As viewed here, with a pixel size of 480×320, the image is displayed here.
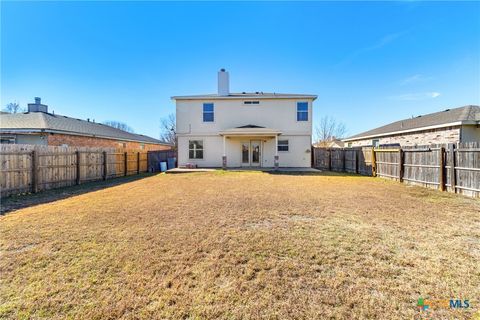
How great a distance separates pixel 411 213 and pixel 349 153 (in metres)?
11.4

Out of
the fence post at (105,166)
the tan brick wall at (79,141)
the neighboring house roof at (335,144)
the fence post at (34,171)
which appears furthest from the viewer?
the neighboring house roof at (335,144)

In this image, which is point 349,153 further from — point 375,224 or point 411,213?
point 375,224

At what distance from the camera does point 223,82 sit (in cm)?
1730

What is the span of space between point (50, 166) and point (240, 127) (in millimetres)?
12041

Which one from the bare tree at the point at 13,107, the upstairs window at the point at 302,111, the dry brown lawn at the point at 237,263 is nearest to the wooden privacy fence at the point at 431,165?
the dry brown lawn at the point at 237,263

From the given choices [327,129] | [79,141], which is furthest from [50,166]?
[327,129]

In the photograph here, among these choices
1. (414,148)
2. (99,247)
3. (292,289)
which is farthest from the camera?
(414,148)

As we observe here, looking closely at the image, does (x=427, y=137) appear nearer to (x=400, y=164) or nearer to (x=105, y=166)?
(x=400, y=164)

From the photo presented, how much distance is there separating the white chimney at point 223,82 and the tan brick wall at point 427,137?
15654mm

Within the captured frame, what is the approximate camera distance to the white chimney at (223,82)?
1723cm

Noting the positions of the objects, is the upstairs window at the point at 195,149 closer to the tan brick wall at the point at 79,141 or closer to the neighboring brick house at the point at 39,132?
the neighboring brick house at the point at 39,132

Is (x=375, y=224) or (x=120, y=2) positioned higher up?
(x=120, y=2)

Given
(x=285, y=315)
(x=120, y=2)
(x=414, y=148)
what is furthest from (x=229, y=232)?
(x=120, y=2)

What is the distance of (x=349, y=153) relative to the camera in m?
15.9
